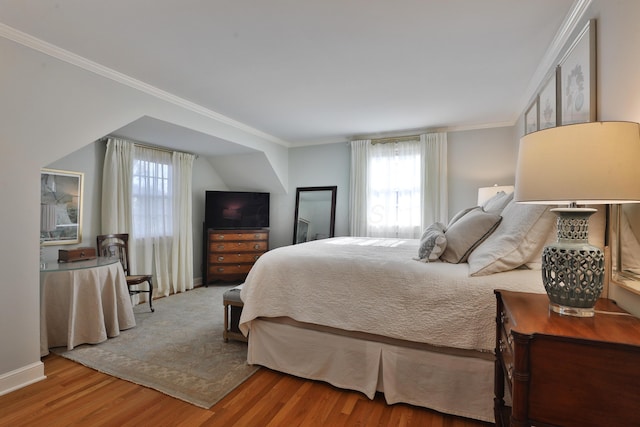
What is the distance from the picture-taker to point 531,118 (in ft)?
9.74

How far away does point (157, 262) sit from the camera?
4.27 metres

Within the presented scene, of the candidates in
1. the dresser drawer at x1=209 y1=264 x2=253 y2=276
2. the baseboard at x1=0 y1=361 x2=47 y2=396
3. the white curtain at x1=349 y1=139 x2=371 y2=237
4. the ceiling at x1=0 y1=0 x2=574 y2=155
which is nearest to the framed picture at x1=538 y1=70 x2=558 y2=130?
the ceiling at x1=0 y1=0 x2=574 y2=155

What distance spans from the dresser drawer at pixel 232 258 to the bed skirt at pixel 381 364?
2.73 m

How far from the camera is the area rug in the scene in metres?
2.06

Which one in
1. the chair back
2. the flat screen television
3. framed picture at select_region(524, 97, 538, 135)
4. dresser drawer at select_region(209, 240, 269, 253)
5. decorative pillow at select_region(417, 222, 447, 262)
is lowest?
dresser drawer at select_region(209, 240, 269, 253)

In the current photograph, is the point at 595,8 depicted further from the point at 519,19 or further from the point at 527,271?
the point at 527,271

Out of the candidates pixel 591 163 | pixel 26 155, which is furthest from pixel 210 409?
pixel 591 163

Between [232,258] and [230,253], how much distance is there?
0.29 feet

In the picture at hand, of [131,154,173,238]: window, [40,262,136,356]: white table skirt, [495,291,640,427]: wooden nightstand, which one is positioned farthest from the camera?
Answer: [131,154,173,238]: window

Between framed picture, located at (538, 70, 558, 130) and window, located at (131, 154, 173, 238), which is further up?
framed picture, located at (538, 70, 558, 130)

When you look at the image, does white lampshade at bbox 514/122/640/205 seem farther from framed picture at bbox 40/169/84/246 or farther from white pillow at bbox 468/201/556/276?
framed picture at bbox 40/169/84/246

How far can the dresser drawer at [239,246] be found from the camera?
4832mm

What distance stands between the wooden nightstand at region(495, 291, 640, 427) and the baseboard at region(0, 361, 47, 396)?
2909 millimetres

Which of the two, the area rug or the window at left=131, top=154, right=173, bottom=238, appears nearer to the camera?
the area rug
